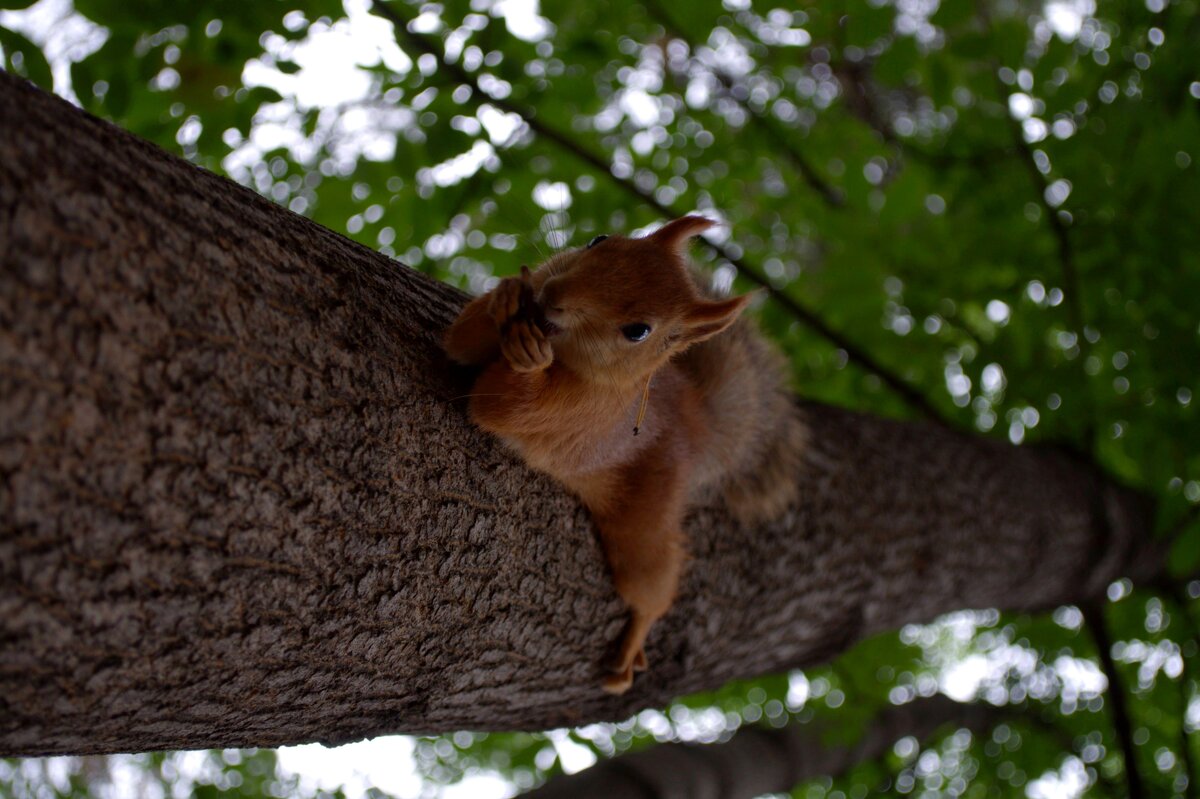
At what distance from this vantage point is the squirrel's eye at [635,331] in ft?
4.67

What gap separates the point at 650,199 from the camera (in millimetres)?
2289

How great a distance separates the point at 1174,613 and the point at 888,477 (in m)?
1.54

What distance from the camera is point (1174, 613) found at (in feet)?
10.1

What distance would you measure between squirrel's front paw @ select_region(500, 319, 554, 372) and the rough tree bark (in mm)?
117

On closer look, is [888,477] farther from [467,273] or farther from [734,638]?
[467,273]

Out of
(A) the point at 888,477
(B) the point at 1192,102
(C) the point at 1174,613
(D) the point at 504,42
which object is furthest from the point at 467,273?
(C) the point at 1174,613

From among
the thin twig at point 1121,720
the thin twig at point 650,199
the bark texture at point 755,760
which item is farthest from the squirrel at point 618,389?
the thin twig at point 1121,720

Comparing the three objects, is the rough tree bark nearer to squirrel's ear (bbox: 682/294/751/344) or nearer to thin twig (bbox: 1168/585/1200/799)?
squirrel's ear (bbox: 682/294/751/344)

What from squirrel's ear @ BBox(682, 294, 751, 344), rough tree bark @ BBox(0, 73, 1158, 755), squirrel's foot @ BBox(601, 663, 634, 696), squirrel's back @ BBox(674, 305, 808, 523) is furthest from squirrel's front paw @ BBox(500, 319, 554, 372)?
squirrel's foot @ BBox(601, 663, 634, 696)

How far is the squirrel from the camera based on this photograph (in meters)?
1.32

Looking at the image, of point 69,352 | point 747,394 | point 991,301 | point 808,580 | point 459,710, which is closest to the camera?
point 69,352

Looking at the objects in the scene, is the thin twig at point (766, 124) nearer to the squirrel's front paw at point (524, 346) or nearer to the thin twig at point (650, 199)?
the thin twig at point (650, 199)

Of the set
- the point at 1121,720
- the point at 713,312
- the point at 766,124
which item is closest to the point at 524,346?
the point at 713,312

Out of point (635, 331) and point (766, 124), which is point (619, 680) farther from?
point (766, 124)
